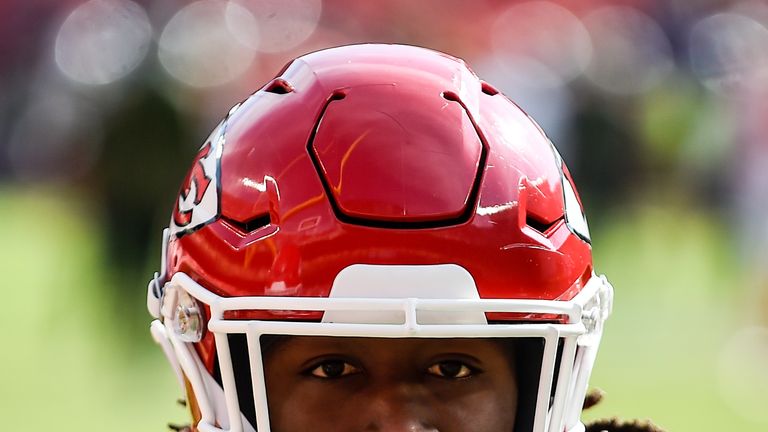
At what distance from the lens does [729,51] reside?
21.7 ft

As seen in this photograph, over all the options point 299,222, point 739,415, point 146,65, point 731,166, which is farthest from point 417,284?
point 731,166

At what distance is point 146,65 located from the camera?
18.8 ft

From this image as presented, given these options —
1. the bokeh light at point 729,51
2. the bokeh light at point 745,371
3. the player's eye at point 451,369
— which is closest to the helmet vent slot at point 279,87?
the player's eye at point 451,369

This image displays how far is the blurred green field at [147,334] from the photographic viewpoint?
407 cm

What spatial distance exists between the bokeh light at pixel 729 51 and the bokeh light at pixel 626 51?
0.66 ft

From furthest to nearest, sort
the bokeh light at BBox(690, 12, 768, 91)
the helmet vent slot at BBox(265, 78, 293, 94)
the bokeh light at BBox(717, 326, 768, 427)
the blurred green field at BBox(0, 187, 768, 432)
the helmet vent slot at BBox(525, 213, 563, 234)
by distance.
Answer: the bokeh light at BBox(690, 12, 768, 91) < the bokeh light at BBox(717, 326, 768, 427) < the blurred green field at BBox(0, 187, 768, 432) < the helmet vent slot at BBox(265, 78, 293, 94) < the helmet vent slot at BBox(525, 213, 563, 234)

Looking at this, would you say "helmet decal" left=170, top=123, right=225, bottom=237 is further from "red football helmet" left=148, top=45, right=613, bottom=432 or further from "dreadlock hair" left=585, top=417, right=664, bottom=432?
"dreadlock hair" left=585, top=417, right=664, bottom=432

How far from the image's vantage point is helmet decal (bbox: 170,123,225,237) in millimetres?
1504

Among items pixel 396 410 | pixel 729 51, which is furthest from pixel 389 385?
pixel 729 51

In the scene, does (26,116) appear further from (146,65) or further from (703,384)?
(703,384)

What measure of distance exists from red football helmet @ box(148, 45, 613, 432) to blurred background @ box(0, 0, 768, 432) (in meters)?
2.59

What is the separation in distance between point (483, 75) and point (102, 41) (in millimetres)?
2191

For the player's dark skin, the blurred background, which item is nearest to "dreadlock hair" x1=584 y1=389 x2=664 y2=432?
the player's dark skin

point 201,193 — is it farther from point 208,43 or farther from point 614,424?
point 208,43
